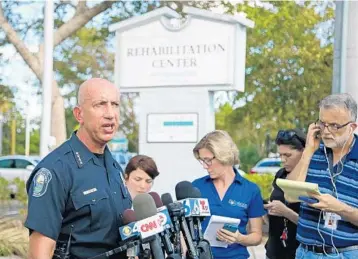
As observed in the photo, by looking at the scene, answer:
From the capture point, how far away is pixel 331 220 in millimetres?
3973

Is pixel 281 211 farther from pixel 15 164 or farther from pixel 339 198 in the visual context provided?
pixel 15 164

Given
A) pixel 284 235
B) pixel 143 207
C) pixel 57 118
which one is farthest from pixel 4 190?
pixel 143 207

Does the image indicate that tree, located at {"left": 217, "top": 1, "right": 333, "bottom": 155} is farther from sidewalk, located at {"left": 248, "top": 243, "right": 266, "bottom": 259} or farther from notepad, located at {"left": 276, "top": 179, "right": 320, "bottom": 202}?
notepad, located at {"left": 276, "top": 179, "right": 320, "bottom": 202}

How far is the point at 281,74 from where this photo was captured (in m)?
22.0

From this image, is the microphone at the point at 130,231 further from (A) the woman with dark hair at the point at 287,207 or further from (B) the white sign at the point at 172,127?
(B) the white sign at the point at 172,127

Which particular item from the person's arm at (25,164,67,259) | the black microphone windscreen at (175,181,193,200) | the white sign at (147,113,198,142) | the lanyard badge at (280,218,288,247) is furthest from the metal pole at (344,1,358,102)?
the person's arm at (25,164,67,259)

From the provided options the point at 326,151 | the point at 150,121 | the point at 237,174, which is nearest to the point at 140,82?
the point at 150,121

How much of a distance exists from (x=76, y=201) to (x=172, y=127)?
626cm

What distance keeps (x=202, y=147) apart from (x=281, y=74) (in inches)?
699

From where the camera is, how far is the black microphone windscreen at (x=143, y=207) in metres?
2.85

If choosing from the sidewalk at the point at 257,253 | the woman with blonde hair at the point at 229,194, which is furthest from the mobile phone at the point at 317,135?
the sidewalk at the point at 257,253

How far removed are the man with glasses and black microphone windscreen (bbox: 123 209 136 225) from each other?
1.34 meters

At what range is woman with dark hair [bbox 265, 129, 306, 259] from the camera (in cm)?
484

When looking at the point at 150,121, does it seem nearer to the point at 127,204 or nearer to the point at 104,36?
the point at 127,204
